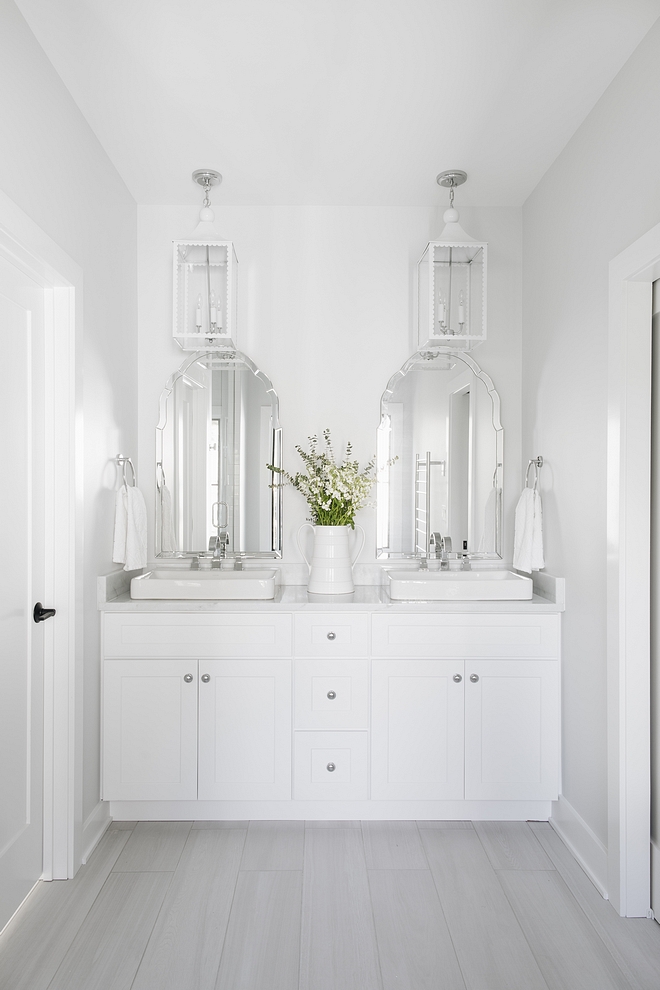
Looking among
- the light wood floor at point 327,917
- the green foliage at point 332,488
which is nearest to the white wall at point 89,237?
the light wood floor at point 327,917

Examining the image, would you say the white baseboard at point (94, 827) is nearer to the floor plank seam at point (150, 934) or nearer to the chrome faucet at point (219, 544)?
the floor plank seam at point (150, 934)

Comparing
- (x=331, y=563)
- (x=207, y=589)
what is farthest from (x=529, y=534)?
(x=207, y=589)

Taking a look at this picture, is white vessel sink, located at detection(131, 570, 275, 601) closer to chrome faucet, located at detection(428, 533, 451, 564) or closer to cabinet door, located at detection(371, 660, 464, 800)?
cabinet door, located at detection(371, 660, 464, 800)

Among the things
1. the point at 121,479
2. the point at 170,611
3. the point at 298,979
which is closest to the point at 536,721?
the point at 298,979

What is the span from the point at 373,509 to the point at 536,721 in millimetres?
1124

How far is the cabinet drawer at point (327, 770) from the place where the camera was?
97.7 inches

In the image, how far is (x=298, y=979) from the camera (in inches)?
67.5

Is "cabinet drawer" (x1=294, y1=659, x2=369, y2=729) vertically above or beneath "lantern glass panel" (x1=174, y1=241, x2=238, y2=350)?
beneath

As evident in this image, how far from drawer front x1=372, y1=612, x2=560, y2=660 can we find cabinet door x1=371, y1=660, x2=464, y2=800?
2.9 inches

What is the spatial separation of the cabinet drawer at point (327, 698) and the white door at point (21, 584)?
0.91m

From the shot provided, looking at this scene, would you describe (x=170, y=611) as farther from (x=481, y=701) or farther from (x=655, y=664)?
(x=655, y=664)

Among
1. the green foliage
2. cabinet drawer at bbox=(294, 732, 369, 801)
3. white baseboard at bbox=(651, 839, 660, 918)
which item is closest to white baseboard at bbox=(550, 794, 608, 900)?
white baseboard at bbox=(651, 839, 660, 918)

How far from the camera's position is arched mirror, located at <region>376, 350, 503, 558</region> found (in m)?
2.99

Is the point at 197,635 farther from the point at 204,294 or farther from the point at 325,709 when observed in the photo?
the point at 204,294
